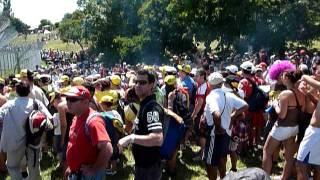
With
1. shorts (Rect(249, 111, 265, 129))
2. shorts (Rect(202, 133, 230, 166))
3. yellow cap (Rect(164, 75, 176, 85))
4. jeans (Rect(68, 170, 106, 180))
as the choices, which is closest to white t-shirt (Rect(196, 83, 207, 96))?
shorts (Rect(249, 111, 265, 129))

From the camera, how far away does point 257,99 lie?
888 cm

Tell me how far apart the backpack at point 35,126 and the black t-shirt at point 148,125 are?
2097 millimetres

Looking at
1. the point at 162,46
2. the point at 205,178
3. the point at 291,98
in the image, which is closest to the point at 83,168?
the point at 291,98

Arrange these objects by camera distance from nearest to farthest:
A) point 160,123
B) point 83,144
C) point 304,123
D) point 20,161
Result: point 83,144
point 160,123
point 304,123
point 20,161

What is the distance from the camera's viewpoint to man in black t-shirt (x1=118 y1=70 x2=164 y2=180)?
4602 millimetres

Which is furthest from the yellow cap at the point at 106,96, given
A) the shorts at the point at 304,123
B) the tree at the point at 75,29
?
the tree at the point at 75,29

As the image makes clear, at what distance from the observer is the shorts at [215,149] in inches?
255

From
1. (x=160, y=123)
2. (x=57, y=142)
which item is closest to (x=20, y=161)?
(x=57, y=142)

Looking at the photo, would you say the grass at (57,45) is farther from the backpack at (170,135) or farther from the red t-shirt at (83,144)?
the red t-shirt at (83,144)

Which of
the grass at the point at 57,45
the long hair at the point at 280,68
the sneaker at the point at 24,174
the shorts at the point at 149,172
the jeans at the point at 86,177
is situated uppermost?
the long hair at the point at 280,68

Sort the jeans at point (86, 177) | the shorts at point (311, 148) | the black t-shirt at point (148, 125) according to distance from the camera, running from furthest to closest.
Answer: the shorts at point (311, 148) → the black t-shirt at point (148, 125) → the jeans at point (86, 177)

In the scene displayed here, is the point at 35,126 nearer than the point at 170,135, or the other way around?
the point at 170,135

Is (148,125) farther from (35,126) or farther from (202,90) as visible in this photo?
(202,90)

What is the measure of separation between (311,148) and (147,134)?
2.00 meters
